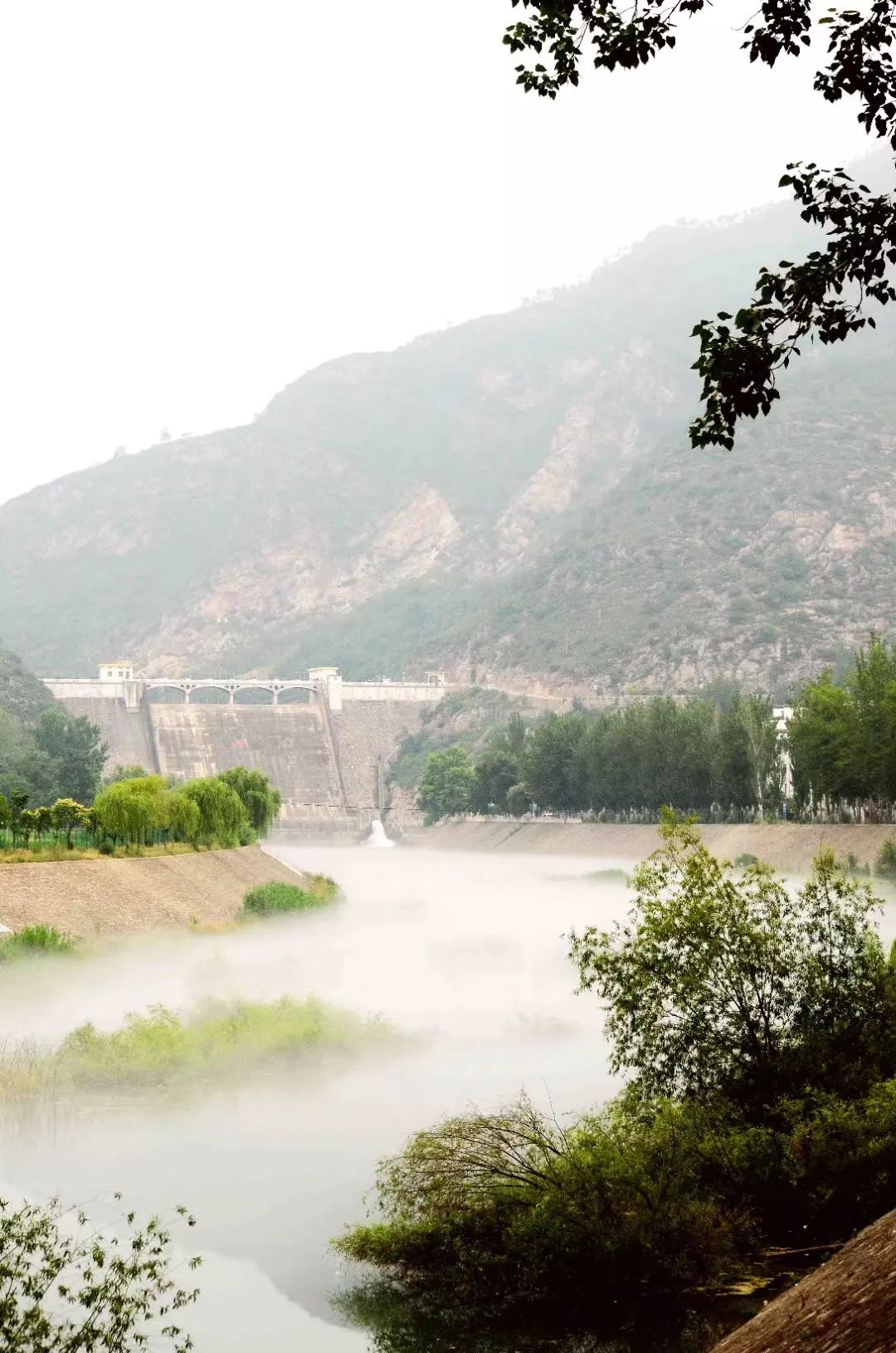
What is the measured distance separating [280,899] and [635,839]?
118ft

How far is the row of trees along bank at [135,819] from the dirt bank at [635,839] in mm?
23234

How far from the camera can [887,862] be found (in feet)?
188

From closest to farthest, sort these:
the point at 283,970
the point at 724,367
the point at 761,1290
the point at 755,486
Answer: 1. the point at 724,367
2. the point at 761,1290
3. the point at 283,970
4. the point at 755,486

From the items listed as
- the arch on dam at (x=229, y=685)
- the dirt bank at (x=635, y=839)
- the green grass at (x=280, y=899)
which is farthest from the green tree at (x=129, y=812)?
the arch on dam at (x=229, y=685)

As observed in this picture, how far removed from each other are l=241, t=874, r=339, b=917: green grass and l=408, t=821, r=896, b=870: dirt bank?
20.1m

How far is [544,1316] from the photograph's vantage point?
16.5m

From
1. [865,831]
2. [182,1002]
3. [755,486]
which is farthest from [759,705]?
[755,486]

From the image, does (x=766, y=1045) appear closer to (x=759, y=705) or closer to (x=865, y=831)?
(x=865, y=831)

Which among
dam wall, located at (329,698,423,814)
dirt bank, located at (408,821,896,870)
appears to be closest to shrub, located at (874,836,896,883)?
dirt bank, located at (408,821,896,870)

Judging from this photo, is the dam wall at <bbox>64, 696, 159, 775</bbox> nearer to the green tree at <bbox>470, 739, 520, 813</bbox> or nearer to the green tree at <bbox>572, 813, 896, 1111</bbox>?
the green tree at <bbox>470, 739, 520, 813</bbox>

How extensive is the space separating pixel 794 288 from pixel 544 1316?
38.2 feet

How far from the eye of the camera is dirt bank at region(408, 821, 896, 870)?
63.1m

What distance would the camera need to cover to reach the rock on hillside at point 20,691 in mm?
122312

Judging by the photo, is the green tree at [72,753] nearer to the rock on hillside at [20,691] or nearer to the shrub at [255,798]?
the shrub at [255,798]
